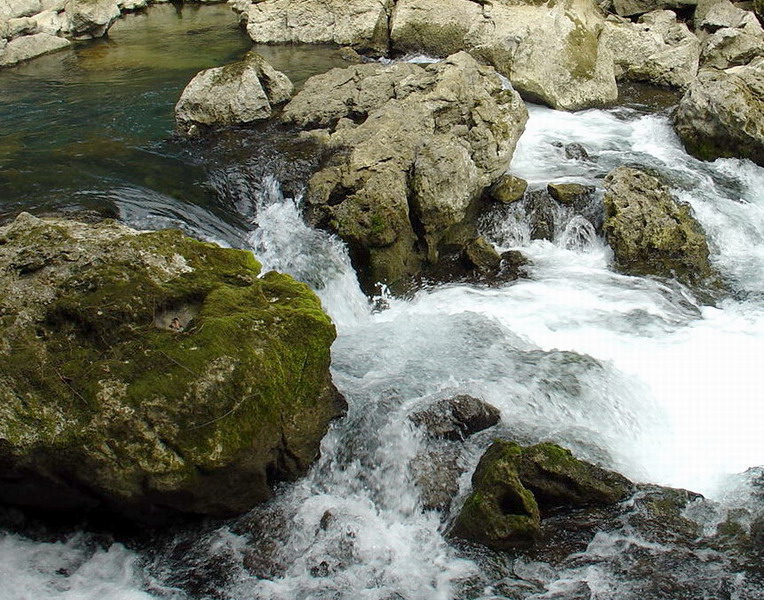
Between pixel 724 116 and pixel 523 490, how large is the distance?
10.5m

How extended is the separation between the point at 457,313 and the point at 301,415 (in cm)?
377

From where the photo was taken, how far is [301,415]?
6047 mm

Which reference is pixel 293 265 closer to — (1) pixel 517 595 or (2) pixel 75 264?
(2) pixel 75 264

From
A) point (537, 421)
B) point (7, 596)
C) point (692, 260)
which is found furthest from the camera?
point (692, 260)

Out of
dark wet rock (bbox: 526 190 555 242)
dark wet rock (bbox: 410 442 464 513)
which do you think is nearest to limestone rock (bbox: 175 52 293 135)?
dark wet rock (bbox: 526 190 555 242)

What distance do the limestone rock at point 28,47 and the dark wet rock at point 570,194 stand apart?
61.4 ft

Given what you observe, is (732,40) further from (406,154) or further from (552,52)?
(406,154)

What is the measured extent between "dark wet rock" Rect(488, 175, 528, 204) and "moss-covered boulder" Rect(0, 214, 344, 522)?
19.1ft

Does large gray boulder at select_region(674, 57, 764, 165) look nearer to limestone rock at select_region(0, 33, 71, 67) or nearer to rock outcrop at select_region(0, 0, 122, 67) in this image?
limestone rock at select_region(0, 33, 71, 67)

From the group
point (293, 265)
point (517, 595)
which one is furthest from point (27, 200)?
point (517, 595)

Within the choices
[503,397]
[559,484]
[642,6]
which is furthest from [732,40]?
[559,484]

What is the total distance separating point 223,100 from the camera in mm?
12711

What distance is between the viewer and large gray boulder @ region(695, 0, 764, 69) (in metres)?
18.1

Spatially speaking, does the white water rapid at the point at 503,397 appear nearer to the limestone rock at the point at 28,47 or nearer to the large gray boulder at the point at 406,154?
the large gray boulder at the point at 406,154
